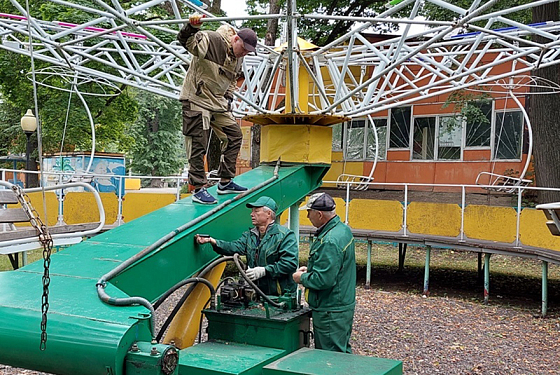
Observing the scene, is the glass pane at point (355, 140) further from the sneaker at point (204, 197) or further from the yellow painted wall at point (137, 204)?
the sneaker at point (204, 197)

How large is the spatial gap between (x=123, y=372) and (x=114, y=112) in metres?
23.9

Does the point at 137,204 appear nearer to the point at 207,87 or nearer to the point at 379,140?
the point at 379,140

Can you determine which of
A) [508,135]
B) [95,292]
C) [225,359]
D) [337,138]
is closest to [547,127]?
[508,135]

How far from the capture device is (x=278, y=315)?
4.94 m

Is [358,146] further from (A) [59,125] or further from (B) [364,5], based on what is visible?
(A) [59,125]

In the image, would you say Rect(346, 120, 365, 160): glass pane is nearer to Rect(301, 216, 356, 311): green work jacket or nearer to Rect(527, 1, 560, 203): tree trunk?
Rect(527, 1, 560, 203): tree trunk

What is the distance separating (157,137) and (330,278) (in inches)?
1797

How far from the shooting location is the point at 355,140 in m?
23.3

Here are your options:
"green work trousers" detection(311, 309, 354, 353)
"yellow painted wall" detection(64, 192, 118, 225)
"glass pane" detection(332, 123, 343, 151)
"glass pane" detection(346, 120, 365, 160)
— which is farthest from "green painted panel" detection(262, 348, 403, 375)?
"glass pane" detection(332, 123, 343, 151)

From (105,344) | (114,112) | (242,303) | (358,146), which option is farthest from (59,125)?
(105,344)

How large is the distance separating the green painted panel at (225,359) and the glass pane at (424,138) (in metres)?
17.6

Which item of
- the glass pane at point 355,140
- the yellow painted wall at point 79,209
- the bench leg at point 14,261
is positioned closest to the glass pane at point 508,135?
the glass pane at point 355,140

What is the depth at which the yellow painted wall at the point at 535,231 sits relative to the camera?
12.7 metres

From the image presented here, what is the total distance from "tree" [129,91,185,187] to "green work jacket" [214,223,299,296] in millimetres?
43037
